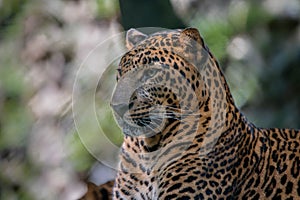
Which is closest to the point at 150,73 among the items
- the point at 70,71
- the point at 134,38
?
the point at 134,38

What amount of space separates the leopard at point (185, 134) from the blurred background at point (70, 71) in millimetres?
2350

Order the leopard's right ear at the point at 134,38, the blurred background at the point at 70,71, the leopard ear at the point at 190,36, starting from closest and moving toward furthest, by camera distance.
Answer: the leopard ear at the point at 190,36 → the leopard's right ear at the point at 134,38 → the blurred background at the point at 70,71

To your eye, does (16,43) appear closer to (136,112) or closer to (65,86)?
(65,86)

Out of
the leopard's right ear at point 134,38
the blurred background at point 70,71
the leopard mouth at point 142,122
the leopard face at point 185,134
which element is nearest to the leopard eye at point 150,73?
the leopard face at point 185,134

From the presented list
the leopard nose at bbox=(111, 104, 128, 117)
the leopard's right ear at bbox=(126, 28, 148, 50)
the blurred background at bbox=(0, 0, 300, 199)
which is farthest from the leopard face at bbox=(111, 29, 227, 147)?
the blurred background at bbox=(0, 0, 300, 199)

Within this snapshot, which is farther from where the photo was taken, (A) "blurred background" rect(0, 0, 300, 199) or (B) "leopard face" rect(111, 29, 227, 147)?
(A) "blurred background" rect(0, 0, 300, 199)

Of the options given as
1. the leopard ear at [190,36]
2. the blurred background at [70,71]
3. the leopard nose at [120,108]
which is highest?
the leopard ear at [190,36]

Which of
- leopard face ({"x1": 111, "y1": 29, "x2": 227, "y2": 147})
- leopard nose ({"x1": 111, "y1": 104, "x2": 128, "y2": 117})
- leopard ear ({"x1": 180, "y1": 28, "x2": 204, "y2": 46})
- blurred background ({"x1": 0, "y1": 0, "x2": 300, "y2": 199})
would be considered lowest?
blurred background ({"x1": 0, "y1": 0, "x2": 300, "y2": 199})

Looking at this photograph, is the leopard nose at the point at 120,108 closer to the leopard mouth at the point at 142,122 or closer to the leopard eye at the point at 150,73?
the leopard mouth at the point at 142,122

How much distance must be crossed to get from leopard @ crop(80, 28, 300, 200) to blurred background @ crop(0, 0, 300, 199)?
2.35m

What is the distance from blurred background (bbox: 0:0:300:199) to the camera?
8008 mm

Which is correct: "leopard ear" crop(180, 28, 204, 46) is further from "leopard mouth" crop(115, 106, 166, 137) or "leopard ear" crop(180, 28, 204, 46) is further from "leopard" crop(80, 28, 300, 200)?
"leopard mouth" crop(115, 106, 166, 137)

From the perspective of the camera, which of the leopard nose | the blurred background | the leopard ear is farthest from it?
the blurred background

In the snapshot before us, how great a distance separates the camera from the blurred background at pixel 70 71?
26.3ft
